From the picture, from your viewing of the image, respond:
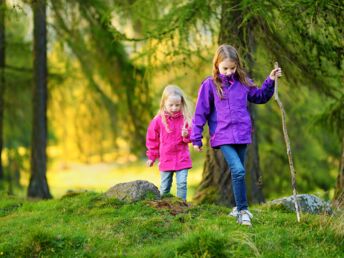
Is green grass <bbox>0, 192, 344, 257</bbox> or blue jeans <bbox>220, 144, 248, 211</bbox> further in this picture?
blue jeans <bbox>220, 144, 248, 211</bbox>

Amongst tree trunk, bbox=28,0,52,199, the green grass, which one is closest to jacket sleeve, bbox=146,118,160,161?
the green grass

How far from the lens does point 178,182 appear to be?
336 inches

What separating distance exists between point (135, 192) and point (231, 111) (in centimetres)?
173

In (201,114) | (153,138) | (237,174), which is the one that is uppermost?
(201,114)

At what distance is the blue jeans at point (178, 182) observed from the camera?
8477 mm

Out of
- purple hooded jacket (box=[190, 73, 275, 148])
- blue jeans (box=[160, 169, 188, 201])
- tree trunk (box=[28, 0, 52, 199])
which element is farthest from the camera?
tree trunk (box=[28, 0, 52, 199])

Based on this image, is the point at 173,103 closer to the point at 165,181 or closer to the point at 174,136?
the point at 174,136

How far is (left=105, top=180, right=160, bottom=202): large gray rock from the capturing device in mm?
8016

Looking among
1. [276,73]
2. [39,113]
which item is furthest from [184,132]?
[39,113]

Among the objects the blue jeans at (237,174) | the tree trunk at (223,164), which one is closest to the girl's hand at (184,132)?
the blue jeans at (237,174)

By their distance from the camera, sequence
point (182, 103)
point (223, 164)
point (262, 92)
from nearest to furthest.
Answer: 1. point (262, 92)
2. point (182, 103)
3. point (223, 164)

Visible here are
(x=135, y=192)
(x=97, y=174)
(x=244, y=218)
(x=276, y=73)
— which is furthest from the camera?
(x=97, y=174)

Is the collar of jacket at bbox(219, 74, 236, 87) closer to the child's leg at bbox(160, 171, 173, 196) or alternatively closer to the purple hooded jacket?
the purple hooded jacket

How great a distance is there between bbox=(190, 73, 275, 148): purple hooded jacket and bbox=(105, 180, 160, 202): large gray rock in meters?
1.17
